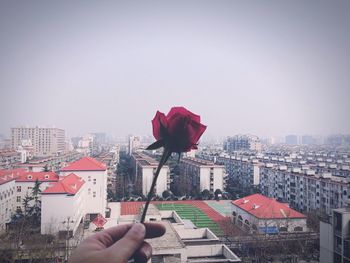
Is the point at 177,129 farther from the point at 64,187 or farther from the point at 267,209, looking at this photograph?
the point at 267,209

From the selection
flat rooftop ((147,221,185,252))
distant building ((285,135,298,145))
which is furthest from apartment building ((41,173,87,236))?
distant building ((285,135,298,145))

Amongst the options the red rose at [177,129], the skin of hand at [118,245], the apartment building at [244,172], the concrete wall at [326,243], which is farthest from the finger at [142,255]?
the apartment building at [244,172]

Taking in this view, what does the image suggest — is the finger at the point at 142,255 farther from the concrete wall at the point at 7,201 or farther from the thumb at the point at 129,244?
the concrete wall at the point at 7,201

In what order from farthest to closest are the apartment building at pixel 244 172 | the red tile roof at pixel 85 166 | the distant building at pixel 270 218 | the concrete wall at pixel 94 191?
1. the apartment building at pixel 244 172
2. the concrete wall at pixel 94 191
3. the red tile roof at pixel 85 166
4. the distant building at pixel 270 218

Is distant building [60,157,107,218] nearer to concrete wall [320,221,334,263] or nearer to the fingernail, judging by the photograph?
concrete wall [320,221,334,263]

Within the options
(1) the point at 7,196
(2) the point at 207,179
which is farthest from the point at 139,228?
(2) the point at 207,179

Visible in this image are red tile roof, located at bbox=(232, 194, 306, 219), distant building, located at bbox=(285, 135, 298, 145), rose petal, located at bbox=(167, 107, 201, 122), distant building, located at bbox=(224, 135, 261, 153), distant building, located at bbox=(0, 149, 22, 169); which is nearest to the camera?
rose petal, located at bbox=(167, 107, 201, 122)

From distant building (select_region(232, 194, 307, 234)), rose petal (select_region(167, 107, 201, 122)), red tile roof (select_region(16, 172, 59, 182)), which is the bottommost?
distant building (select_region(232, 194, 307, 234))
